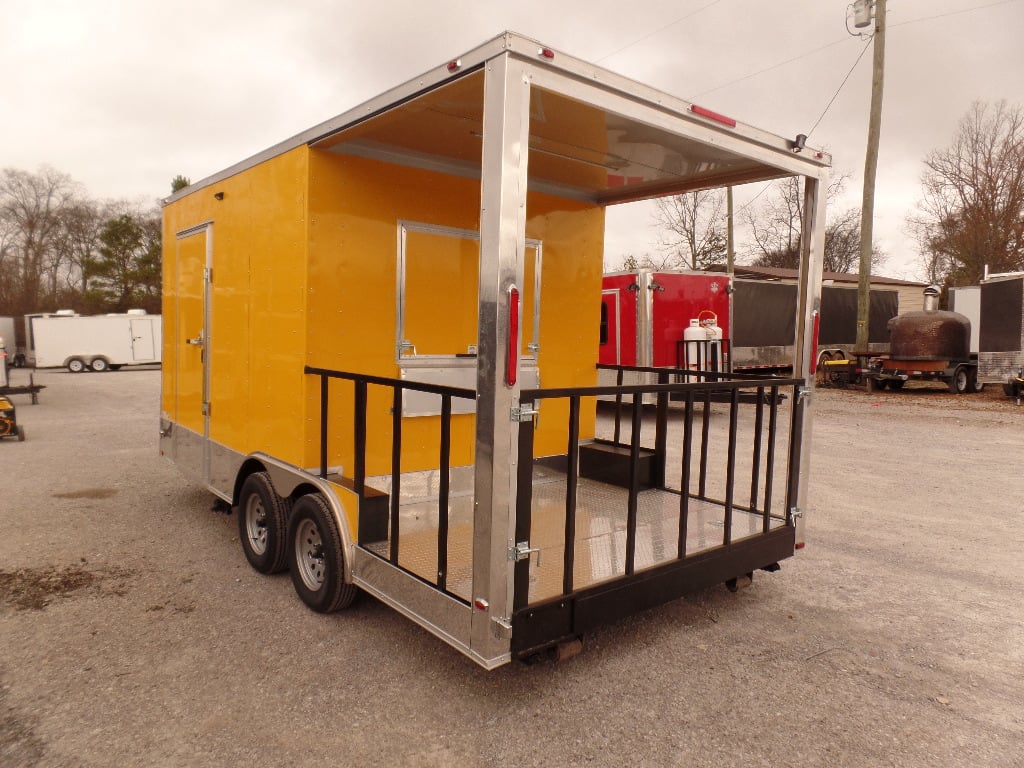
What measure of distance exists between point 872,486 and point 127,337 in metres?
25.5

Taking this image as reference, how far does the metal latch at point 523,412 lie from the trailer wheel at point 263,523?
2.12m

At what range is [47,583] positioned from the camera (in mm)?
4180

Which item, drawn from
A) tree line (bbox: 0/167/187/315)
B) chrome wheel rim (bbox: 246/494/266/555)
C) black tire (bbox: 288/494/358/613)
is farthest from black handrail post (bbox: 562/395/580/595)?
tree line (bbox: 0/167/187/315)

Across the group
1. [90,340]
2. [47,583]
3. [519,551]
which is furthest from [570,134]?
[90,340]

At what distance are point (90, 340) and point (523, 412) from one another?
26.7 m

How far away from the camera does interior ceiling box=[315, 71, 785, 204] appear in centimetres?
322

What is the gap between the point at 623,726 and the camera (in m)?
2.77

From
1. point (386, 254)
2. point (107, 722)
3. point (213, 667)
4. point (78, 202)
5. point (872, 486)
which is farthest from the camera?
point (78, 202)

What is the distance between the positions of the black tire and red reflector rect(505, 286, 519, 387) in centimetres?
151

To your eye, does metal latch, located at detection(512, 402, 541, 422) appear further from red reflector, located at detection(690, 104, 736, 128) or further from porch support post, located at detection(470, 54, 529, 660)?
red reflector, located at detection(690, 104, 736, 128)

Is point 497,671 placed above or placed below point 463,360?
below

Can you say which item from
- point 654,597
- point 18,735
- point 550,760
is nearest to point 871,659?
point 654,597

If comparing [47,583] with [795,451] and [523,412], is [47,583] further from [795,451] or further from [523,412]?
[795,451]

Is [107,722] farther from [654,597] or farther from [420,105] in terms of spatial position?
[420,105]
